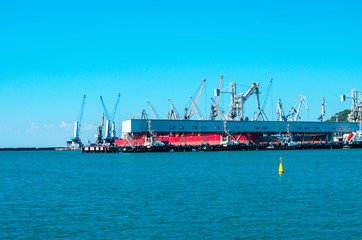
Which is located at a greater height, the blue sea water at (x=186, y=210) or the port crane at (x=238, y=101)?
the port crane at (x=238, y=101)

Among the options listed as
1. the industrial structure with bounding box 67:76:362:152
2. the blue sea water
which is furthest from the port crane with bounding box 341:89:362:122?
the blue sea water

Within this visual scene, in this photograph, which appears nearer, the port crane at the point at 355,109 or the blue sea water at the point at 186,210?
the blue sea water at the point at 186,210

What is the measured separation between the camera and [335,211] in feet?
85.4

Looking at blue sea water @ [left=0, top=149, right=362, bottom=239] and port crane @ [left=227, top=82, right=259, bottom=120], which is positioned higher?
port crane @ [left=227, top=82, right=259, bottom=120]

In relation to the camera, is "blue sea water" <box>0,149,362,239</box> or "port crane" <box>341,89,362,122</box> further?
"port crane" <box>341,89,362,122</box>

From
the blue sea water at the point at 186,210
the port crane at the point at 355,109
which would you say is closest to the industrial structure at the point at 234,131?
the port crane at the point at 355,109

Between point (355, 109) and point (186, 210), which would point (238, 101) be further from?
point (186, 210)

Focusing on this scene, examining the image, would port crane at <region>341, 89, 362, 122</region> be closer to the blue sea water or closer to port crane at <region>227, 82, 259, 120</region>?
port crane at <region>227, 82, 259, 120</region>

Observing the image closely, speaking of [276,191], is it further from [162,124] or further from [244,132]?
[244,132]

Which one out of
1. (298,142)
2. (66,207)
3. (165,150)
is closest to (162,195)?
(66,207)

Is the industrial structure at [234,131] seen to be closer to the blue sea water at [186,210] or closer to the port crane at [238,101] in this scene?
the port crane at [238,101]

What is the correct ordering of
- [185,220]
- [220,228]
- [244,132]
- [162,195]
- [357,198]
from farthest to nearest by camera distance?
1. [244,132]
2. [162,195]
3. [357,198]
4. [185,220]
5. [220,228]

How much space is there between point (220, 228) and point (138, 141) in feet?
428

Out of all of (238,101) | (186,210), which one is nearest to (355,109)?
(238,101)
